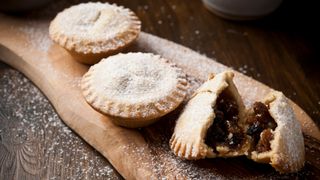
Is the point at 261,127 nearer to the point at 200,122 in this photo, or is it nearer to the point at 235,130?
the point at 235,130

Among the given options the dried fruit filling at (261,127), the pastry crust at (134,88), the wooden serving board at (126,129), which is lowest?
the wooden serving board at (126,129)

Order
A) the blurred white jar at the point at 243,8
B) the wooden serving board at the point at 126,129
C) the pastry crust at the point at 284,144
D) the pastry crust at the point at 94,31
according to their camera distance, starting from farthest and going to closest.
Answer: the blurred white jar at the point at 243,8, the pastry crust at the point at 94,31, the wooden serving board at the point at 126,129, the pastry crust at the point at 284,144

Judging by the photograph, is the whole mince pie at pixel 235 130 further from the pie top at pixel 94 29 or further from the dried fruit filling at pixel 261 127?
the pie top at pixel 94 29

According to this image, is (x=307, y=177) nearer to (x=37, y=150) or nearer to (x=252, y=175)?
(x=252, y=175)

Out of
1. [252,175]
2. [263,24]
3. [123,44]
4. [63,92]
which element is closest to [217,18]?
[263,24]

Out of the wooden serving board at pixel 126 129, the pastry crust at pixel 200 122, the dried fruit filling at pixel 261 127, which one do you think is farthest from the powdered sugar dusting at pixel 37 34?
the dried fruit filling at pixel 261 127

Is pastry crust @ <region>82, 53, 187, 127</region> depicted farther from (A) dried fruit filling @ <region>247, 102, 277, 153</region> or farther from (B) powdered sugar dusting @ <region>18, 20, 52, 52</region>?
(B) powdered sugar dusting @ <region>18, 20, 52, 52</region>
